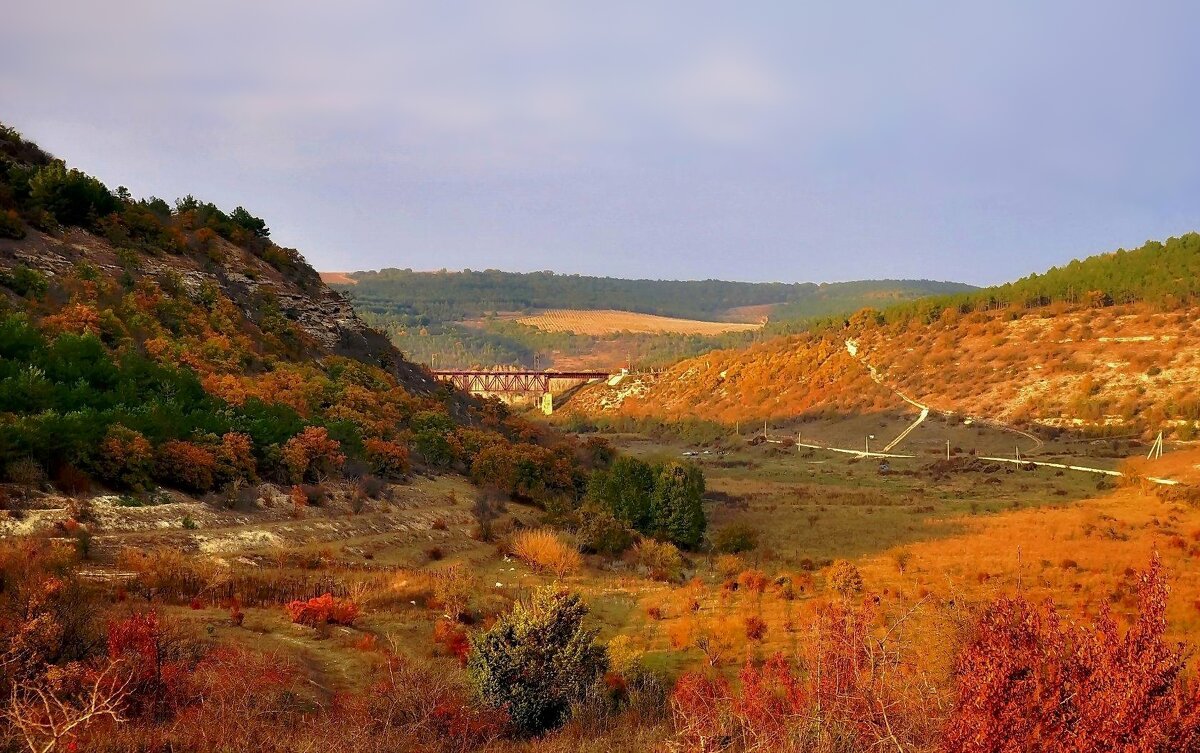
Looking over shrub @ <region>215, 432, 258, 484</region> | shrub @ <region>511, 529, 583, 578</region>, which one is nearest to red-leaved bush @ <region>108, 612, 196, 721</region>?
shrub @ <region>215, 432, 258, 484</region>

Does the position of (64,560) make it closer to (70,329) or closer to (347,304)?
(70,329)

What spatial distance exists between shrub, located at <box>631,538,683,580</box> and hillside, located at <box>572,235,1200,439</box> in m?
53.3

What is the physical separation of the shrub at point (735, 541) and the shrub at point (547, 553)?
761 centimetres

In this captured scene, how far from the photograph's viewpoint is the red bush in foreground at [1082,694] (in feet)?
19.0

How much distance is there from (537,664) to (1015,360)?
84.7 meters

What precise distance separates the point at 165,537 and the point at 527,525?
12.6 meters

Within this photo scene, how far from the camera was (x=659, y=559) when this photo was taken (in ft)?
83.7

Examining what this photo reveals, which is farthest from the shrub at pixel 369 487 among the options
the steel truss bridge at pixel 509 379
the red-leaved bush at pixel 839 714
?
the steel truss bridge at pixel 509 379

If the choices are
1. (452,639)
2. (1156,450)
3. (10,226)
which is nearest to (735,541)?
(452,639)

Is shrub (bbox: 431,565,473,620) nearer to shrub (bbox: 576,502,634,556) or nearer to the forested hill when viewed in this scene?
shrub (bbox: 576,502,634,556)

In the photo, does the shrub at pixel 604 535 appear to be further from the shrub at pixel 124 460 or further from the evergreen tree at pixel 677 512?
the shrub at pixel 124 460

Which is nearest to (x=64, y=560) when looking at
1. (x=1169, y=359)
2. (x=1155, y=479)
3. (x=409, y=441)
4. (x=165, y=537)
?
(x=165, y=537)

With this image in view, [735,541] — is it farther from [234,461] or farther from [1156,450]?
[1156,450]

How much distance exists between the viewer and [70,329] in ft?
85.9
